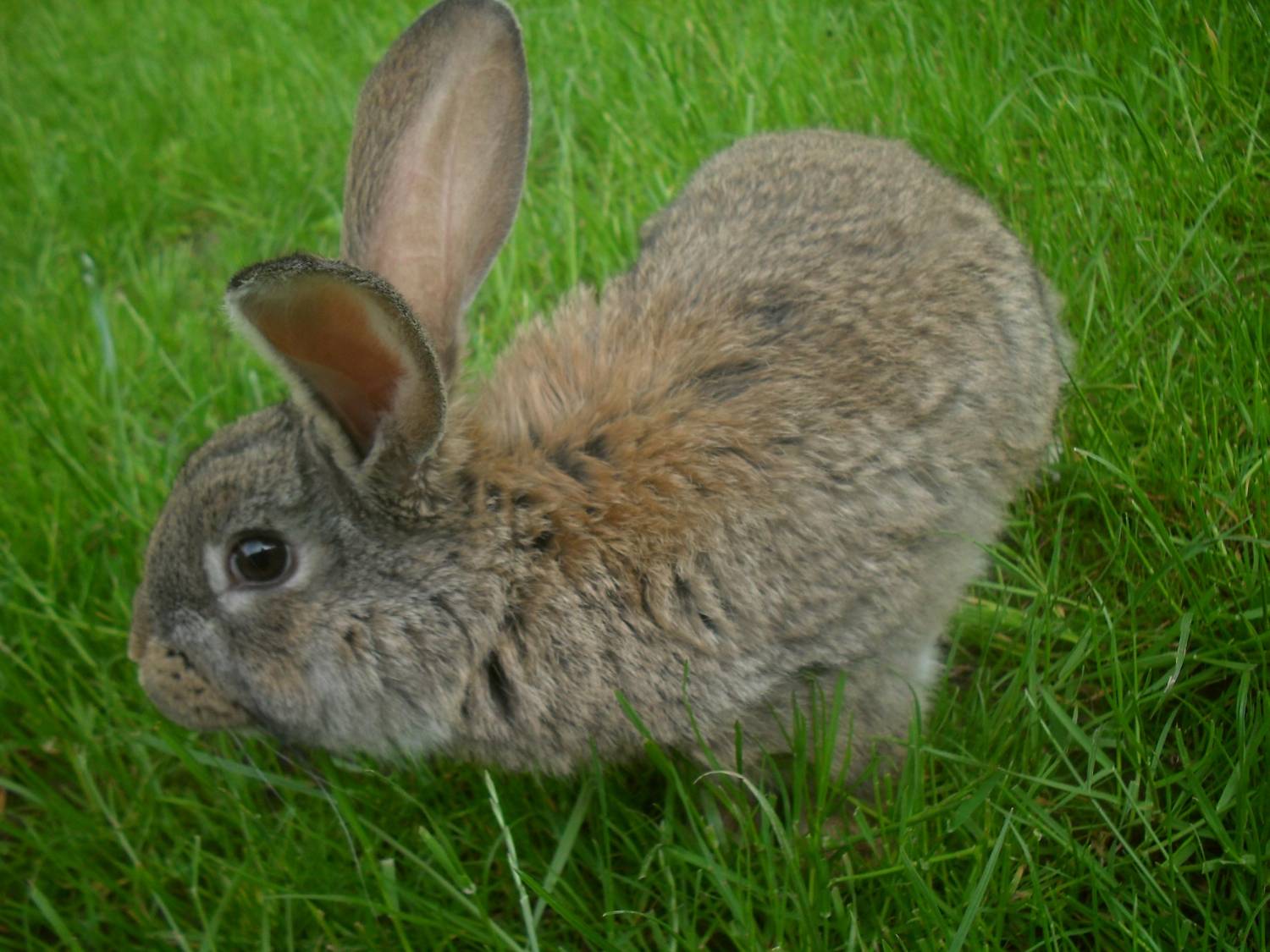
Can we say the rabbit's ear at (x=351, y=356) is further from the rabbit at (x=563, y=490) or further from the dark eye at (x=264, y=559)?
the dark eye at (x=264, y=559)

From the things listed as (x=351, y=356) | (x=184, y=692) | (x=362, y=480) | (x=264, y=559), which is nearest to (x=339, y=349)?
(x=351, y=356)

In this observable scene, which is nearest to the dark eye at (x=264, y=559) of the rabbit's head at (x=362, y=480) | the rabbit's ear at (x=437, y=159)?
the rabbit's head at (x=362, y=480)

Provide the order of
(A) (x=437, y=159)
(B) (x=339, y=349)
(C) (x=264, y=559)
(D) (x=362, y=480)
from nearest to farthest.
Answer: (B) (x=339, y=349), (D) (x=362, y=480), (C) (x=264, y=559), (A) (x=437, y=159)

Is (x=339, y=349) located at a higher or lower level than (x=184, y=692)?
higher

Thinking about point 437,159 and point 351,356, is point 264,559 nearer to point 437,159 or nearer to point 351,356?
point 351,356

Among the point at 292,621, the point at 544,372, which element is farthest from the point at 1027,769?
the point at 292,621

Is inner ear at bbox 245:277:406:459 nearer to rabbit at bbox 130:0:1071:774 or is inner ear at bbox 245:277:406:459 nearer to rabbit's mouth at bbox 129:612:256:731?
rabbit at bbox 130:0:1071:774

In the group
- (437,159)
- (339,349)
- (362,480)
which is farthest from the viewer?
(437,159)
